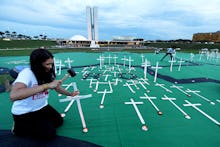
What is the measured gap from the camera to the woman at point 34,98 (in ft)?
6.29

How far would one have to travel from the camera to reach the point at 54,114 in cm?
284

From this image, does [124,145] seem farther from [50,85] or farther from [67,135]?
[50,85]

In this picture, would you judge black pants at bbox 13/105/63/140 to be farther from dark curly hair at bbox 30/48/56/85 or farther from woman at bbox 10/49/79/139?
dark curly hair at bbox 30/48/56/85

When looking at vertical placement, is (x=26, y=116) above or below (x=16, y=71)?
below

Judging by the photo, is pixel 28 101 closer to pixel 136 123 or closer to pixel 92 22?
pixel 136 123

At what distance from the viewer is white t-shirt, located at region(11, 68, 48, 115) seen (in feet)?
6.66

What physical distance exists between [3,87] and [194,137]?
6.11 metres

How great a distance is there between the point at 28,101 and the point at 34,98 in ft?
0.33

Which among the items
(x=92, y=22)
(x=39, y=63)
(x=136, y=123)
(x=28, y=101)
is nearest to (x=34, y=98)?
(x=28, y=101)

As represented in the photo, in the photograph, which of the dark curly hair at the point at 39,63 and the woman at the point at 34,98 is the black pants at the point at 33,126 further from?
the dark curly hair at the point at 39,63

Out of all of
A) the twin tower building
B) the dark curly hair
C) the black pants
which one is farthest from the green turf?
the twin tower building

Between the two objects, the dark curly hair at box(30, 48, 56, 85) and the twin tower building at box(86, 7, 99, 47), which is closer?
the dark curly hair at box(30, 48, 56, 85)

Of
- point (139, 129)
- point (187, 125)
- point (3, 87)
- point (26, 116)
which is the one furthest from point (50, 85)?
point (3, 87)

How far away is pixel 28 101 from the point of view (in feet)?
7.68
